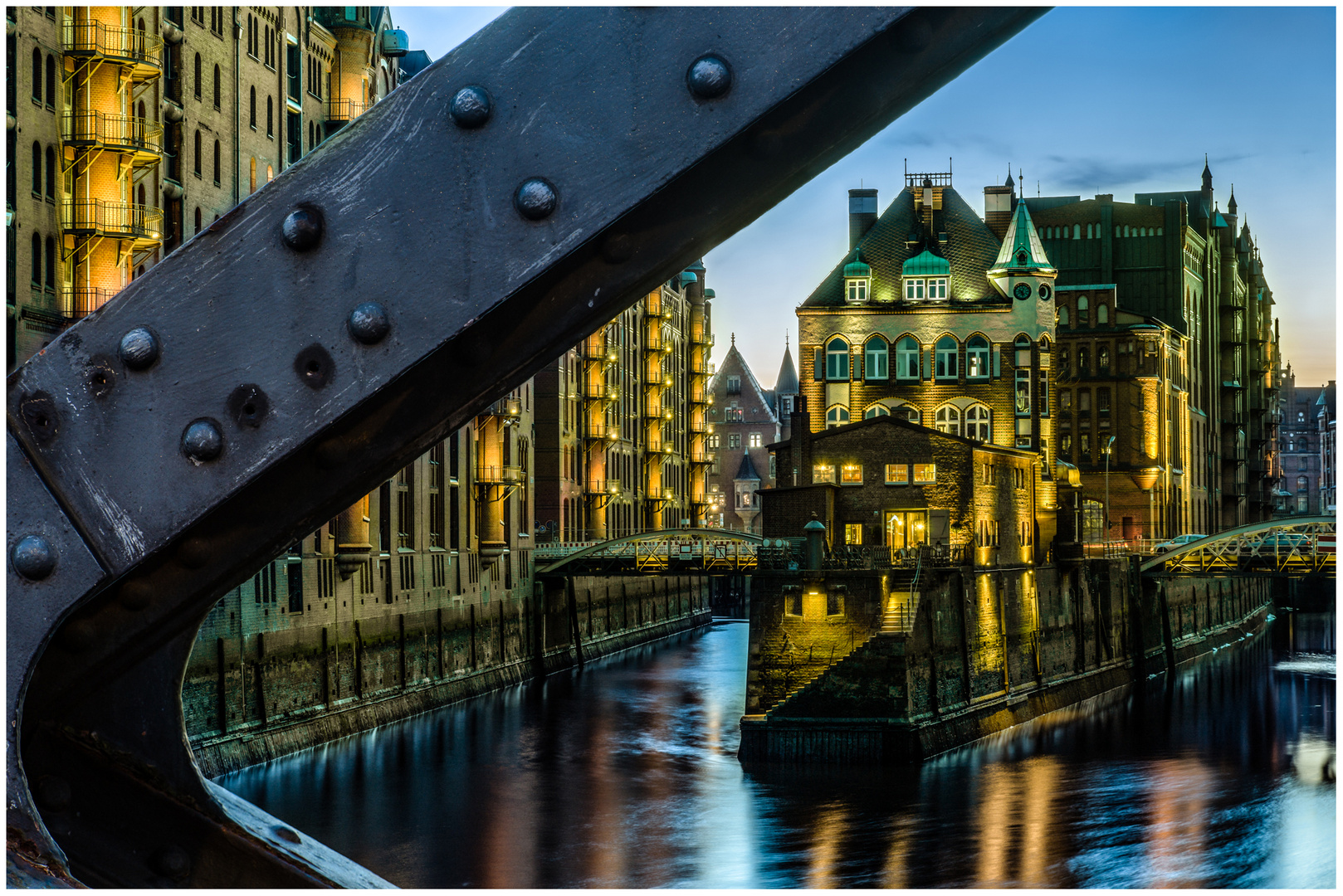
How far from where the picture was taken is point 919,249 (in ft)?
196

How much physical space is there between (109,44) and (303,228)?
3315 cm

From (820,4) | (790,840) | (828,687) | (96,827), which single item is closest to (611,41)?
(820,4)

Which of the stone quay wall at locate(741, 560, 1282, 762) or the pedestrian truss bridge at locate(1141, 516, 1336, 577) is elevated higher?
the pedestrian truss bridge at locate(1141, 516, 1336, 577)

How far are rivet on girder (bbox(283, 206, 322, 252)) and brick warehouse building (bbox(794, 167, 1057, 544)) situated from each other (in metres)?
55.5

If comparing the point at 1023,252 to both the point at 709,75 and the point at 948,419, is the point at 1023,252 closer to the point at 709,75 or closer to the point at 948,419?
the point at 948,419

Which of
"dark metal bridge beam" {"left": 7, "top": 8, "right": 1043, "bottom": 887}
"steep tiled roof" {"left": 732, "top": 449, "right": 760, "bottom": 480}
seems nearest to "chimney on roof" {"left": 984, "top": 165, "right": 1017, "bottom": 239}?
"steep tiled roof" {"left": 732, "top": 449, "right": 760, "bottom": 480}

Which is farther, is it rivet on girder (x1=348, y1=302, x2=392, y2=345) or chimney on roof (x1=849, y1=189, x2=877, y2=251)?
chimney on roof (x1=849, y1=189, x2=877, y2=251)

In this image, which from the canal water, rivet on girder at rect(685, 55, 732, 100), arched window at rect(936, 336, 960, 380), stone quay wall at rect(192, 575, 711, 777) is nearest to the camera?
rivet on girder at rect(685, 55, 732, 100)

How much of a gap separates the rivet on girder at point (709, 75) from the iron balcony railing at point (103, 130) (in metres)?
32.7

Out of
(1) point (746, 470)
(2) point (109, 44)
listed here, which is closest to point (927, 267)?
(2) point (109, 44)

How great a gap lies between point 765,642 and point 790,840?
853 cm

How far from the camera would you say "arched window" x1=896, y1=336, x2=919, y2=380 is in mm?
58000

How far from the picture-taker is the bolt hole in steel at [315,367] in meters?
2.47

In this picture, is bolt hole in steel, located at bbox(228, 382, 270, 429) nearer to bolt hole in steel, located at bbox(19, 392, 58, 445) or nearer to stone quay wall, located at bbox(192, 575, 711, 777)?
bolt hole in steel, located at bbox(19, 392, 58, 445)
